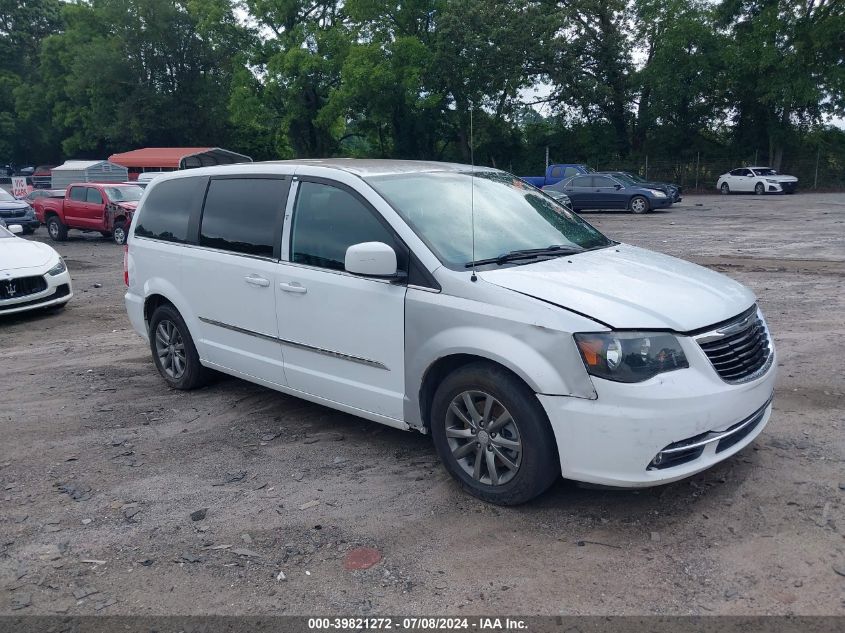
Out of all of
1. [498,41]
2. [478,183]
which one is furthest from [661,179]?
[478,183]

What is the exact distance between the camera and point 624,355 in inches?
144

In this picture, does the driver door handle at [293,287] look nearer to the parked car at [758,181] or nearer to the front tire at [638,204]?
the front tire at [638,204]

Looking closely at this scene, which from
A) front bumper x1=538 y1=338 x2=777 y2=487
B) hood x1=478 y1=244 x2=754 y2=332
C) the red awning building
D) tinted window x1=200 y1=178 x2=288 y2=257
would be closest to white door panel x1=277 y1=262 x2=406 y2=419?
tinted window x1=200 y1=178 x2=288 y2=257

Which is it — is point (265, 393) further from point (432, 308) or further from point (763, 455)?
point (763, 455)

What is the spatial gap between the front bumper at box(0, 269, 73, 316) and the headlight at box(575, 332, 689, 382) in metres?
8.39

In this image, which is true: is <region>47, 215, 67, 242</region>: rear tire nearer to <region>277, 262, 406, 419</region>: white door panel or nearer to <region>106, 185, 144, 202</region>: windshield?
<region>106, 185, 144, 202</region>: windshield

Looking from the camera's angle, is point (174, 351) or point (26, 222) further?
point (26, 222)

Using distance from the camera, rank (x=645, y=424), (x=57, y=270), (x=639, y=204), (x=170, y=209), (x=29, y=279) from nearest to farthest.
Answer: (x=645, y=424) < (x=170, y=209) < (x=29, y=279) < (x=57, y=270) < (x=639, y=204)

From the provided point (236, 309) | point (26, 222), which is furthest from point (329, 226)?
point (26, 222)

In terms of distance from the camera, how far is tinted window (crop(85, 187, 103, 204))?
67.1 feet

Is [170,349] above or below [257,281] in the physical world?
below

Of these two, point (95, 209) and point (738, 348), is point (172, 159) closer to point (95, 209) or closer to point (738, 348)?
point (95, 209)

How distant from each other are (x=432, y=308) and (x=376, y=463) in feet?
3.85

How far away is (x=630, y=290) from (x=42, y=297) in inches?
333
